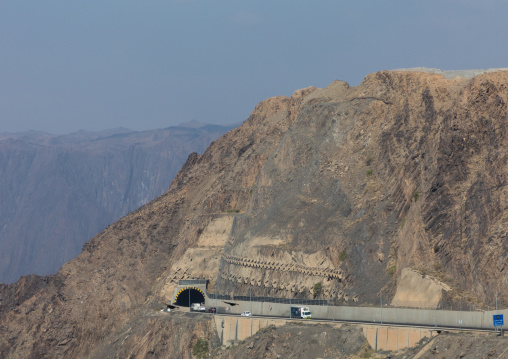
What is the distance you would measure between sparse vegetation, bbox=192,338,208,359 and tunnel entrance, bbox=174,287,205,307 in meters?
16.4

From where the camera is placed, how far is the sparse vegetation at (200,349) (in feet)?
341

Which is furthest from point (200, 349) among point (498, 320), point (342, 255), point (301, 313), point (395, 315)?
point (498, 320)

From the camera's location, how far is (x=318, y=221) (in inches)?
4343

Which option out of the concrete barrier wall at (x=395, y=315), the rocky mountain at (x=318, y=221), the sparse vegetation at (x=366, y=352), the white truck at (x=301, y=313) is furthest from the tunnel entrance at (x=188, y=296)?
the sparse vegetation at (x=366, y=352)

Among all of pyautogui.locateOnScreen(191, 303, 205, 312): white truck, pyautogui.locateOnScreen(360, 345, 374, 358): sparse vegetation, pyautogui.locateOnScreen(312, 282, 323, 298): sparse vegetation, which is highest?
pyautogui.locateOnScreen(312, 282, 323, 298): sparse vegetation

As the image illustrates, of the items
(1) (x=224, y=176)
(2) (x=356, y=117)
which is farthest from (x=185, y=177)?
(2) (x=356, y=117)

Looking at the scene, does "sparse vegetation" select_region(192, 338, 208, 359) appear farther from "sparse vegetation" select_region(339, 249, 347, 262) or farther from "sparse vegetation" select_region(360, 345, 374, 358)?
"sparse vegetation" select_region(360, 345, 374, 358)

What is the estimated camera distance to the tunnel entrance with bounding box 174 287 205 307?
121762mm

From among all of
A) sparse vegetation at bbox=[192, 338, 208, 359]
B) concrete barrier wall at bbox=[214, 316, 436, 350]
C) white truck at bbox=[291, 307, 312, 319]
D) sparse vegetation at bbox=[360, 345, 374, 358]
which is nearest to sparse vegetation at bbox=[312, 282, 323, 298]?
white truck at bbox=[291, 307, 312, 319]

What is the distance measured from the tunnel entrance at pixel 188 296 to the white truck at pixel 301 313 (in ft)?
80.0

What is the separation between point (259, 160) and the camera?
135m

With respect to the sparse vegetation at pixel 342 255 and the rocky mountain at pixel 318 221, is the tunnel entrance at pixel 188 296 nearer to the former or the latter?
the rocky mountain at pixel 318 221

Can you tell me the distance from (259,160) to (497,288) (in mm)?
56606

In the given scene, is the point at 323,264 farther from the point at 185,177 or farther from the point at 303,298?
the point at 185,177
